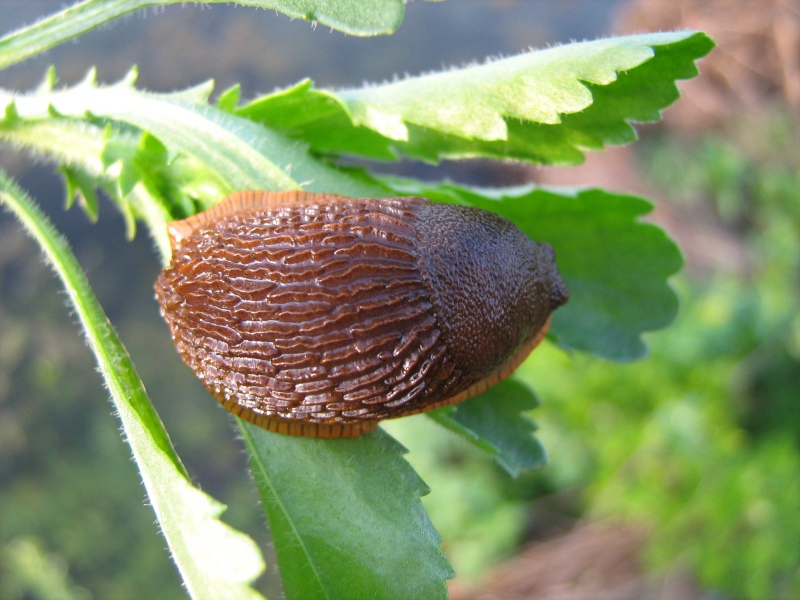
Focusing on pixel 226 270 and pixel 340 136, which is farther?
pixel 340 136

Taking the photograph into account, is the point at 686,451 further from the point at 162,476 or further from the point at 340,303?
the point at 162,476

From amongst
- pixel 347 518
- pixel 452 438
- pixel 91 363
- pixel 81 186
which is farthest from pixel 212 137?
pixel 91 363

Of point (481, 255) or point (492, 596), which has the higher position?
point (481, 255)

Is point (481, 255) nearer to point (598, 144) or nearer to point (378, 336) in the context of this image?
point (378, 336)

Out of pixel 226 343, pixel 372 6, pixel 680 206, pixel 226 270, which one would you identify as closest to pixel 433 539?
pixel 226 343

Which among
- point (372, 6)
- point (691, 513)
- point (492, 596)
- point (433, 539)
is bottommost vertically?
point (492, 596)

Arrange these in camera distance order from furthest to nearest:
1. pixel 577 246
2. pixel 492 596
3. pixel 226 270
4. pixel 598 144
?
pixel 492 596 < pixel 577 246 < pixel 598 144 < pixel 226 270
